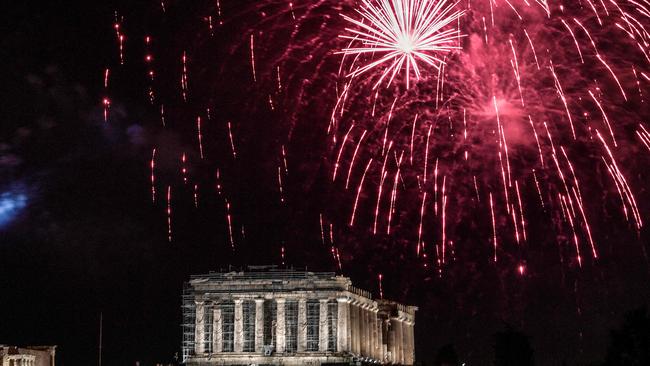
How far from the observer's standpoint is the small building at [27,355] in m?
130

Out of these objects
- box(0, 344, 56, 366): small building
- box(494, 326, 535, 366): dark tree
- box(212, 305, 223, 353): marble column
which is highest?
box(212, 305, 223, 353): marble column

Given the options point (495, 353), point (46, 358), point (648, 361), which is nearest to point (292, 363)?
point (46, 358)

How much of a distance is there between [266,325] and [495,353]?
2455 inches

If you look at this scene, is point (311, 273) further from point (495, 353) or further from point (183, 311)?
point (495, 353)

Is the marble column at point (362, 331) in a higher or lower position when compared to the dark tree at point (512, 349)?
higher

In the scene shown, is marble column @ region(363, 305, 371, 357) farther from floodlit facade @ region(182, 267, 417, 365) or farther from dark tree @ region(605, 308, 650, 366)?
dark tree @ region(605, 308, 650, 366)

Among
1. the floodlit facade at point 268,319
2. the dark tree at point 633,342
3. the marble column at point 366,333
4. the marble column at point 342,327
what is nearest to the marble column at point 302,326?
the floodlit facade at point 268,319

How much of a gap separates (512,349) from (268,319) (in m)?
A: 64.2

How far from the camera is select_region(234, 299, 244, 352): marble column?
138 m

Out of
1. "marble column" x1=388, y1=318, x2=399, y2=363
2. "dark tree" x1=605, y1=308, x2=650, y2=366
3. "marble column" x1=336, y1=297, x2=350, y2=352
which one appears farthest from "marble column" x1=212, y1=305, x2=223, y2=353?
"dark tree" x1=605, y1=308, x2=650, y2=366

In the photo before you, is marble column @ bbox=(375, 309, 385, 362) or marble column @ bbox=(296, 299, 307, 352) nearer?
marble column @ bbox=(296, 299, 307, 352)

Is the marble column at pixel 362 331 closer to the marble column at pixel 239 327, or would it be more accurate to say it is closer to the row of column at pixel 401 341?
the row of column at pixel 401 341

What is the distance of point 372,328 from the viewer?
15262 cm

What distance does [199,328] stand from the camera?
456 ft
